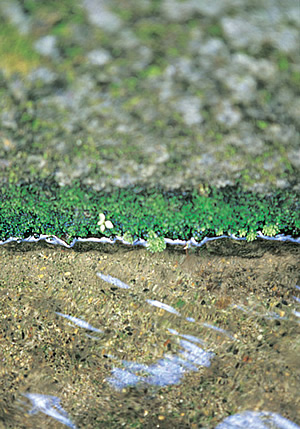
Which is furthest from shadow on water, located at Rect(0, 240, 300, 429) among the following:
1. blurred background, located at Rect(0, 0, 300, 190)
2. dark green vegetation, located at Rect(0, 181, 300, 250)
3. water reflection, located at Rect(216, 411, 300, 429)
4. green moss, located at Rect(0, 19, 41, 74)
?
green moss, located at Rect(0, 19, 41, 74)

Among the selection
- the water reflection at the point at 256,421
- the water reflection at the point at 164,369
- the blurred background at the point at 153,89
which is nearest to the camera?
the blurred background at the point at 153,89

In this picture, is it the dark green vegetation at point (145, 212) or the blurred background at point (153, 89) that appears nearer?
the blurred background at point (153, 89)

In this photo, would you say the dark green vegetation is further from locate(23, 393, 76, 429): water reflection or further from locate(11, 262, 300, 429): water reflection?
locate(23, 393, 76, 429): water reflection

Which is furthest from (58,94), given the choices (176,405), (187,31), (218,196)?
(176,405)

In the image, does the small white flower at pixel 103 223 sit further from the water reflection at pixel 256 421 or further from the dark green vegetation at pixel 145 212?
the water reflection at pixel 256 421

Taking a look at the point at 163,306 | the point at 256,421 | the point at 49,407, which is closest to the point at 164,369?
the point at 163,306

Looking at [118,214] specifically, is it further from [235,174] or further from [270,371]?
[270,371]

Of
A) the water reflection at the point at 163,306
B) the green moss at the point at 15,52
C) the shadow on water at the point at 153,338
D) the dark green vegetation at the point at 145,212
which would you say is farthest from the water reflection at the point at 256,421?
the green moss at the point at 15,52
